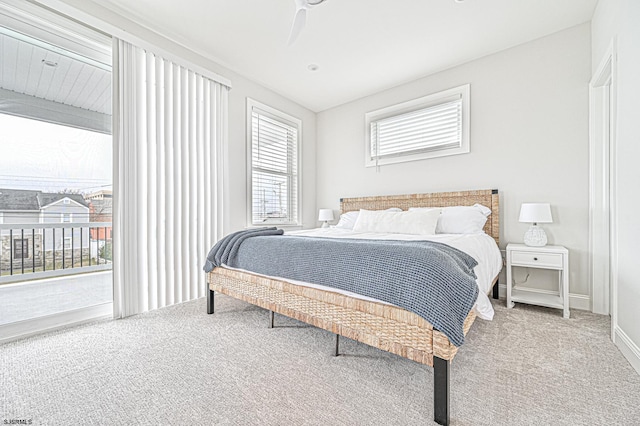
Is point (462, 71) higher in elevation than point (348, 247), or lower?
higher

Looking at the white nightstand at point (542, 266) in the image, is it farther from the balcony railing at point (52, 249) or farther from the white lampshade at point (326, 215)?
the balcony railing at point (52, 249)

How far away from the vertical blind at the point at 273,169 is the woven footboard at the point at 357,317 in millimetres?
1812

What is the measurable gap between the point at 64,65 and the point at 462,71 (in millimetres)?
4193

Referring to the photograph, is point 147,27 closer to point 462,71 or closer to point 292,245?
point 292,245

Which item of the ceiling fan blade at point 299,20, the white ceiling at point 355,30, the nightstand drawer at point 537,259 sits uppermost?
the white ceiling at point 355,30

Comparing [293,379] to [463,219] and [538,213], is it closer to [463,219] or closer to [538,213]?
[463,219]

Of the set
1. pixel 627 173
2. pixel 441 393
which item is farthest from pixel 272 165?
pixel 627 173

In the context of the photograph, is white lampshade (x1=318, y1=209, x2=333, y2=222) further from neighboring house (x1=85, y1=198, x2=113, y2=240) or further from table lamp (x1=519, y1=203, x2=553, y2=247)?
neighboring house (x1=85, y1=198, x2=113, y2=240)

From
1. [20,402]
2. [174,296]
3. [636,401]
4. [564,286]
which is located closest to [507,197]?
[564,286]

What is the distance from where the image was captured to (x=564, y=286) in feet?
8.10

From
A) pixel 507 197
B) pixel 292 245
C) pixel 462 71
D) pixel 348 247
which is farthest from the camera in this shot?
pixel 462 71

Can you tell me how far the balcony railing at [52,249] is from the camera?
7.06ft

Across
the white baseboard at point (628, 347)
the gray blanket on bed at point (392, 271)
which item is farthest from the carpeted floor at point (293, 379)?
the gray blanket on bed at point (392, 271)

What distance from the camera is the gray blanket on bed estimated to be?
1.26m
